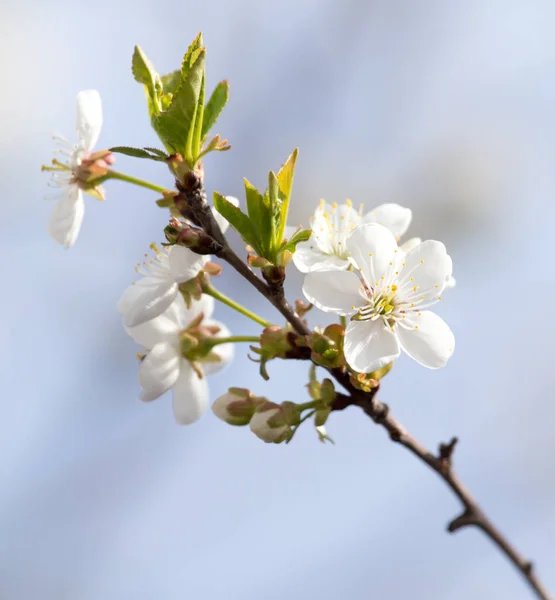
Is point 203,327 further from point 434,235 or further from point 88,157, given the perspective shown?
point 434,235

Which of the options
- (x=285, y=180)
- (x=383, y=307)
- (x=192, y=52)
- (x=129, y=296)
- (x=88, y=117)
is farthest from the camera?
(x=129, y=296)

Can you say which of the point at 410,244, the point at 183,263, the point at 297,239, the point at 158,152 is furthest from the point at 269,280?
the point at 410,244

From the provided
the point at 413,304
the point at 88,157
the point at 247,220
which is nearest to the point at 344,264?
the point at 413,304

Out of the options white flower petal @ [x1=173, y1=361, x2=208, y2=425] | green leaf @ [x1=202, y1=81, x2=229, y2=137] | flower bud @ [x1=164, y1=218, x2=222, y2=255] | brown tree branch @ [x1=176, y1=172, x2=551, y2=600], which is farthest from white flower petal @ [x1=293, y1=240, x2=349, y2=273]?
white flower petal @ [x1=173, y1=361, x2=208, y2=425]


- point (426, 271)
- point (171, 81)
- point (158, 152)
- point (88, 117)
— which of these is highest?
point (88, 117)

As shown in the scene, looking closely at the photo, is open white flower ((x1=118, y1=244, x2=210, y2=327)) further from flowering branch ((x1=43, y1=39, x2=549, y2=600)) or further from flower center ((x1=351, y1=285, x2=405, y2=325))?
flower center ((x1=351, y1=285, x2=405, y2=325))

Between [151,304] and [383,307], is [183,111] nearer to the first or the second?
[151,304]

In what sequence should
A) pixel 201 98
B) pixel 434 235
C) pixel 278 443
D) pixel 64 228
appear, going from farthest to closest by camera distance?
pixel 434 235
pixel 64 228
pixel 278 443
pixel 201 98
